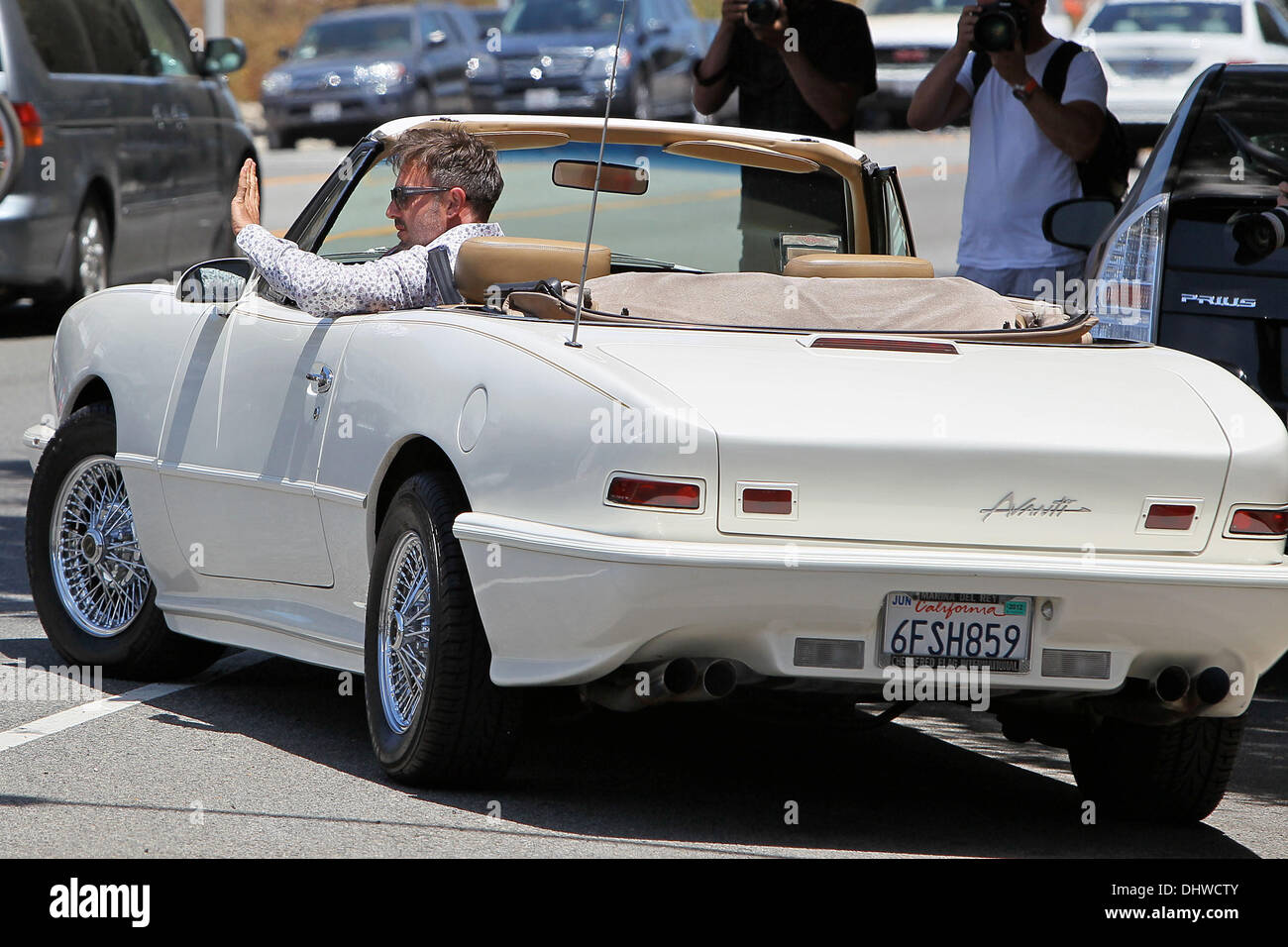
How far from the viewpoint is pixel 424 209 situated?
6.01m

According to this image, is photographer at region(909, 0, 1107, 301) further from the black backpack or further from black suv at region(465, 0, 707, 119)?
black suv at region(465, 0, 707, 119)

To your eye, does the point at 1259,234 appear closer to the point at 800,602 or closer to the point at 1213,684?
the point at 1213,684

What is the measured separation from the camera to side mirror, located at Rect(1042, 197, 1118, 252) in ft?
24.9

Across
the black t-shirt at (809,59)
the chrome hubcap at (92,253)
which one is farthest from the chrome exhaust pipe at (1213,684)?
the chrome hubcap at (92,253)

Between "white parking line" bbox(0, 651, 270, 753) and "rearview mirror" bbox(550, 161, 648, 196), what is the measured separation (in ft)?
5.77

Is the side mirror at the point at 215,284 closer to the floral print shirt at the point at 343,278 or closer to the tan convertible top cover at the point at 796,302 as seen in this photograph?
the floral print shirt at the point at 343,278

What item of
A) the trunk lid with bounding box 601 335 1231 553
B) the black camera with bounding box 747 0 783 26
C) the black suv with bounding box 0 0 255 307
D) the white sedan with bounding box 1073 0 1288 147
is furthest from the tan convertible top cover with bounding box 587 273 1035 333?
the white sedan with bounding box 1073 0 1288 147

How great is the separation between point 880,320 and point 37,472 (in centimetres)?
271

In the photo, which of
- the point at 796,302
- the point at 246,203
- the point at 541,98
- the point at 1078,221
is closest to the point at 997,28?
the point at 1078,221

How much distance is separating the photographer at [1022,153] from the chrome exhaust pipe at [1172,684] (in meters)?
3.63
